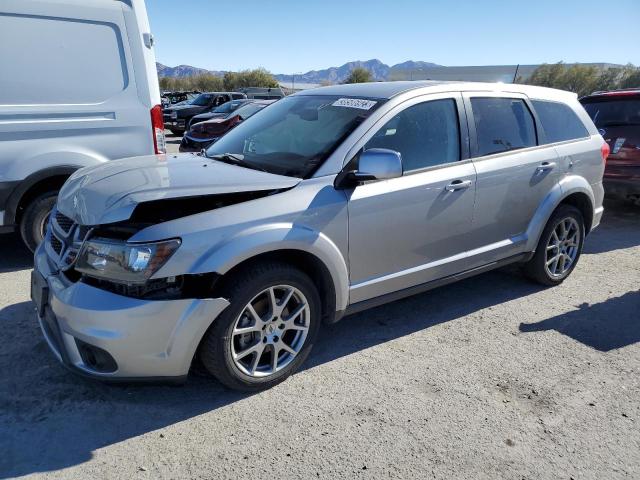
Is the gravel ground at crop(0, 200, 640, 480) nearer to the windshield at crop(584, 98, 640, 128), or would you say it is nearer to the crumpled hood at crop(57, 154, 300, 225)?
the crumpled hood at crop(57, 154, 300, 225)

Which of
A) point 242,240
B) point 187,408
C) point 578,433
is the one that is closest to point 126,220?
point 242,240

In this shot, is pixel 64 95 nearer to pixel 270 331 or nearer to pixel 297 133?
pixel 297 133

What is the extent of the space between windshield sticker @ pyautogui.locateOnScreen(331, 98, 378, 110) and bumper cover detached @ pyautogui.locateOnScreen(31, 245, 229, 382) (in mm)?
1656

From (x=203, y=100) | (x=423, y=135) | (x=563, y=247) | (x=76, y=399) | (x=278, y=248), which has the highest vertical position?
(x=203, y=100)

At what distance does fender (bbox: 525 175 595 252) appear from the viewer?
4281mm

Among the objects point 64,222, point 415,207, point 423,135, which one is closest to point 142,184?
point 64,222

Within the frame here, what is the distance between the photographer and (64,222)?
3105 millimetres

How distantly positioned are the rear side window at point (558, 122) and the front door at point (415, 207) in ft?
3.64

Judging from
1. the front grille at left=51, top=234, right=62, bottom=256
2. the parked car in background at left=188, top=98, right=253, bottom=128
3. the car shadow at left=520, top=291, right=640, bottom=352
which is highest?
the parked car in background at left=188, top=98, right=253, bottom=128

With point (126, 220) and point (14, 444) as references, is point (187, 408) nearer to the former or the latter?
point (14, 444)

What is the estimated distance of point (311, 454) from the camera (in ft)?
8.22

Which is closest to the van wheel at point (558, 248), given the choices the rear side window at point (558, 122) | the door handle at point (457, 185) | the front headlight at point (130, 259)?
the rear side window at point (558, 122)

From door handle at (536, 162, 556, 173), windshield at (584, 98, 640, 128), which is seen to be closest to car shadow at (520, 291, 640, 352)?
door handle at (536, 162, 556, 173)

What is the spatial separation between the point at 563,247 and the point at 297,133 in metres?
2.80
